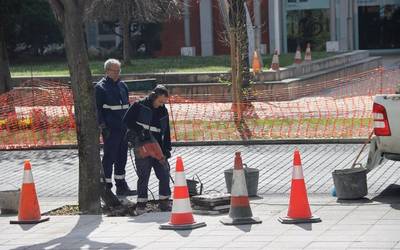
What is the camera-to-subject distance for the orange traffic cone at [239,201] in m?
9.67

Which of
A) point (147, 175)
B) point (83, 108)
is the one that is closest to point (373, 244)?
point (147, 175)

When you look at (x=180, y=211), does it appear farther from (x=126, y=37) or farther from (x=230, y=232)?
(x=126, y=37)

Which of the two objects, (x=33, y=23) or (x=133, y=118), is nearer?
(x=133, y=118)

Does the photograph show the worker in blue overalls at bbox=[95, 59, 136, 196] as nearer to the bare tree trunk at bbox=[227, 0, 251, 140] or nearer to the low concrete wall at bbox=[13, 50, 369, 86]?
the bare tree trunk at bbox=[227, 0, 251, 140]

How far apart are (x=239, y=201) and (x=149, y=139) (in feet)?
6.38

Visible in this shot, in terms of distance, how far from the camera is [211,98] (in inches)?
949

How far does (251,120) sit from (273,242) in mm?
10669

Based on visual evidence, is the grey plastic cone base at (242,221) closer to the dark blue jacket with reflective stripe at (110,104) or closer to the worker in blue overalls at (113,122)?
the worker in blue overalls at (113,122)

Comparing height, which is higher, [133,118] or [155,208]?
[133,118]

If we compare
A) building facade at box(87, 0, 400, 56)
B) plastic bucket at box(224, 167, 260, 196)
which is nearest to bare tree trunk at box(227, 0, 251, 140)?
plastic bucket at box(224, 167, 260, 196)

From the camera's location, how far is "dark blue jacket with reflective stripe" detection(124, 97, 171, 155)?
11227mm

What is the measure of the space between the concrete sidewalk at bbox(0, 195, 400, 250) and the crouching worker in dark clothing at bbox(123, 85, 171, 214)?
0.50 m

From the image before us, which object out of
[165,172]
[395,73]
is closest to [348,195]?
[165,172]

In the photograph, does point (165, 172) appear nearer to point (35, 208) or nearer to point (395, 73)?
point (35, 208)
